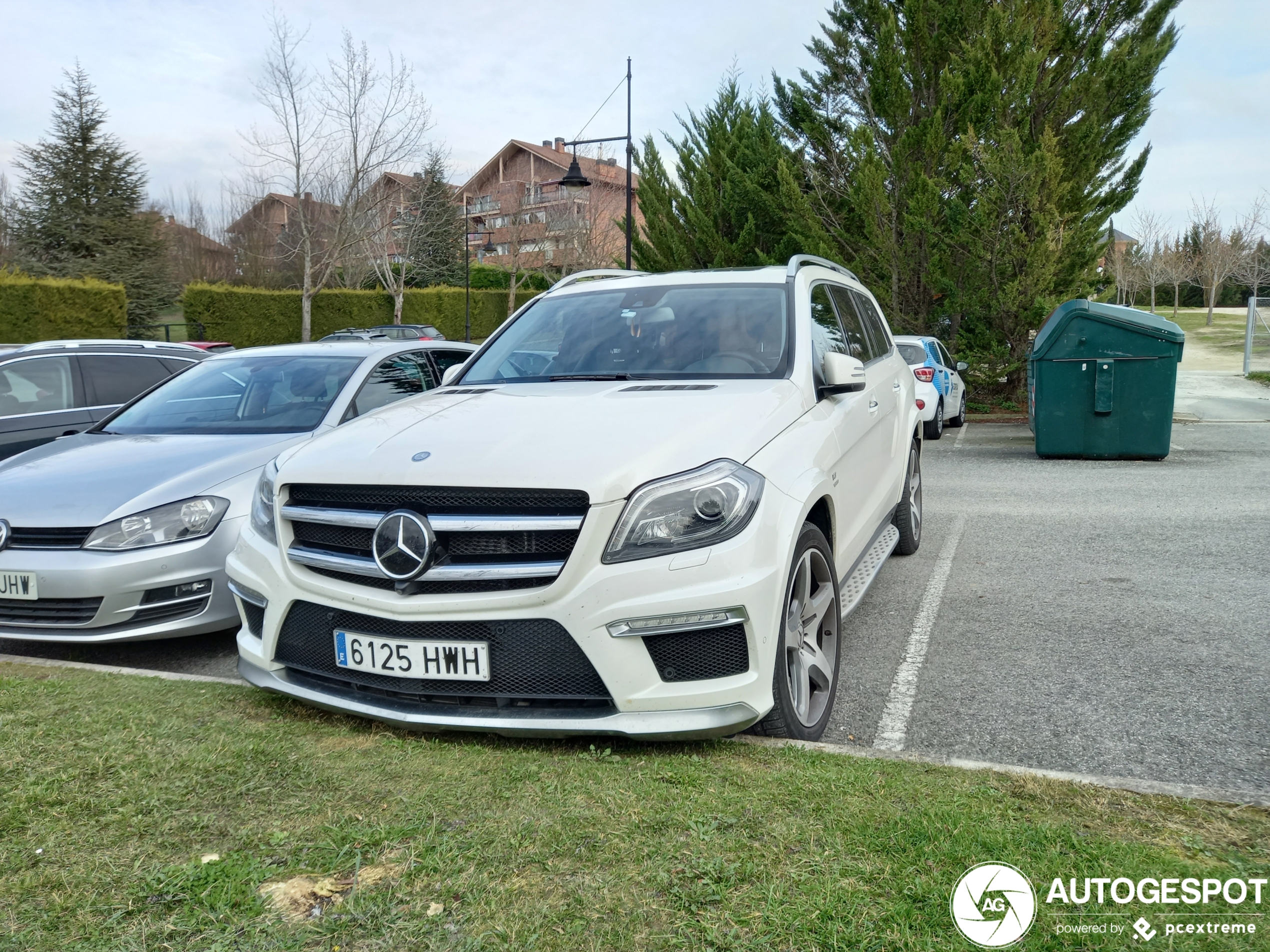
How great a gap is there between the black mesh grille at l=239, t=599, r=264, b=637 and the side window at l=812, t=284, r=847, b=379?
2420mm

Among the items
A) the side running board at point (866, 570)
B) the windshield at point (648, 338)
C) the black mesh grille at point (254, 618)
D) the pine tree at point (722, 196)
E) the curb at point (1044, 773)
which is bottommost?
the curb at point (1044, 773)

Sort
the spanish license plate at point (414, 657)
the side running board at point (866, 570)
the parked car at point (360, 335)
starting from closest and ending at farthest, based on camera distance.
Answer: the spanish license plate at point (414, 657)
the side running board at point (866, 570)
the parked car at point (360, 335)

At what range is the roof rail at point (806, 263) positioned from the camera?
488 cm

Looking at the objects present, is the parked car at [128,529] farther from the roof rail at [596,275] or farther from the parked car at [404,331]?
the parked car at [404,331]

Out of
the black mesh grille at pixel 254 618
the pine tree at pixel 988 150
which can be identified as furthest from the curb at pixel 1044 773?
the pine tree at pixel 988 150

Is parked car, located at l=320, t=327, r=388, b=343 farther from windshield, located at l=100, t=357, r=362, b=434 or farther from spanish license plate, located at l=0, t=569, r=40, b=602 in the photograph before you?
spanish license plate, located at l=0, t=569, r=40, b=602

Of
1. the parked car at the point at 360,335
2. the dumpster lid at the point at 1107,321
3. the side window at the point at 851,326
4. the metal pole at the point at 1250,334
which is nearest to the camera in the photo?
the side window at the point at 851,326

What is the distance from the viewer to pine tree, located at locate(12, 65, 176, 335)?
3972 cm

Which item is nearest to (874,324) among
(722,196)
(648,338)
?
(648,338)

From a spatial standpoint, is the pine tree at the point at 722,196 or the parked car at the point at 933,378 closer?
the parked car at the point at 933,378

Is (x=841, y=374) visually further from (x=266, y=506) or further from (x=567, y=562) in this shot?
(x=266, y=506)

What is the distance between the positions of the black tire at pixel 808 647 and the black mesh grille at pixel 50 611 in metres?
3.20

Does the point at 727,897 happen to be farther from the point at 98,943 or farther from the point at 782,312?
the point at 782,312

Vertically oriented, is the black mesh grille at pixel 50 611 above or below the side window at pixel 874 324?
below
